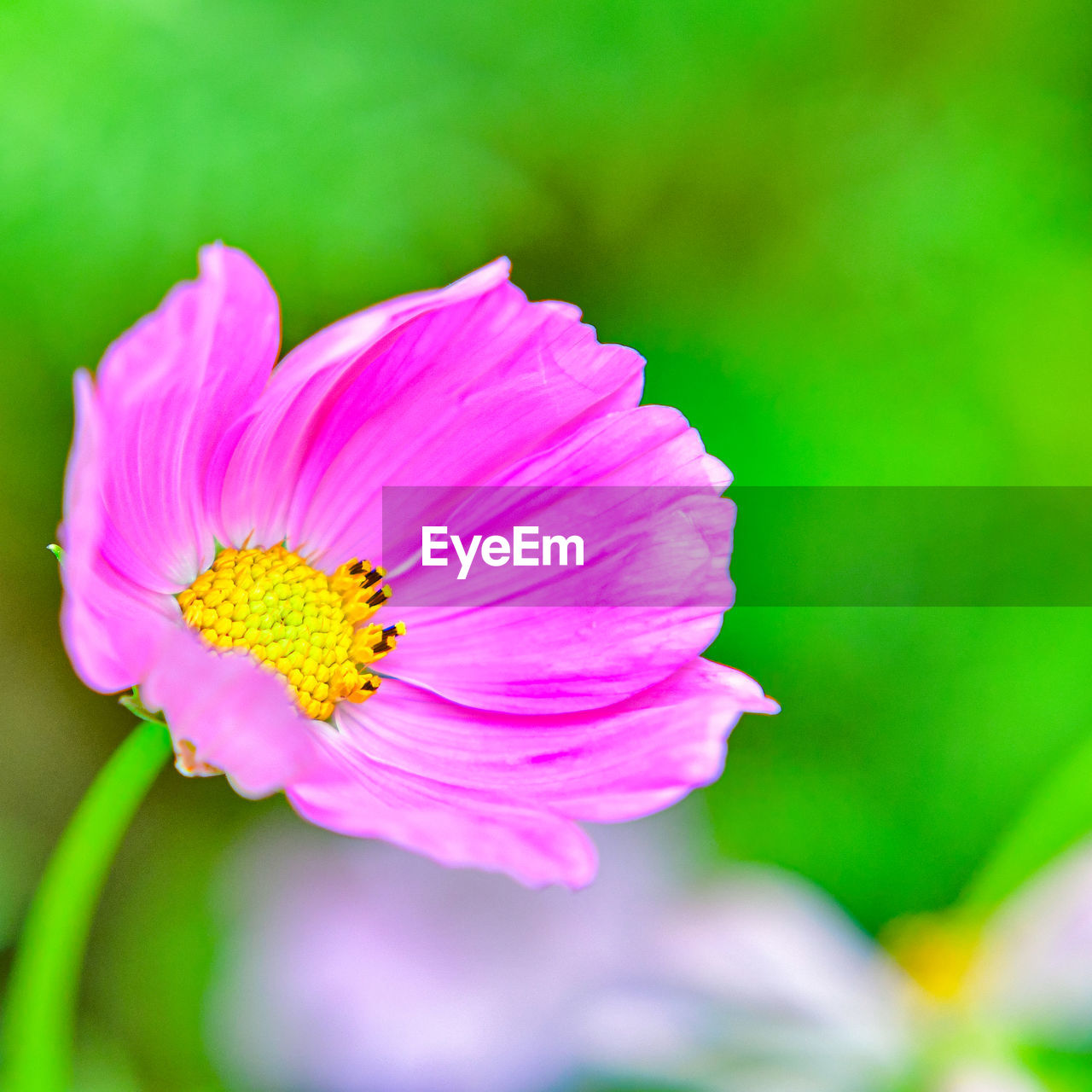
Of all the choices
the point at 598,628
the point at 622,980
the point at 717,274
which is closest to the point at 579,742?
the point at 598,628

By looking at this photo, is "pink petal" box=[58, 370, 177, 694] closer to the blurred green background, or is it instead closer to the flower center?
the flower center

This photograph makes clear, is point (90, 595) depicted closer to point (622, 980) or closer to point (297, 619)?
point (297, 619)

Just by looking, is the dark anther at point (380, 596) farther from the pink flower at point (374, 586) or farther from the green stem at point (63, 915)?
the green stem at point (63, 915)

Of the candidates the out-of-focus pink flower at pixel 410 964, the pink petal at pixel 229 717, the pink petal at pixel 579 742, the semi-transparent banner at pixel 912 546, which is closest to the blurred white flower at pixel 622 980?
the out-of-focus pink flower at pixel 410 964

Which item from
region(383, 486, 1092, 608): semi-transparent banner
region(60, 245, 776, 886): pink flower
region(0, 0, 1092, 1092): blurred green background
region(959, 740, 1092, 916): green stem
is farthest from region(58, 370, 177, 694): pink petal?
region(959, 740, 1092, 916): green stem

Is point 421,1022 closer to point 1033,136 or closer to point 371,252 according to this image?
point 371,252
